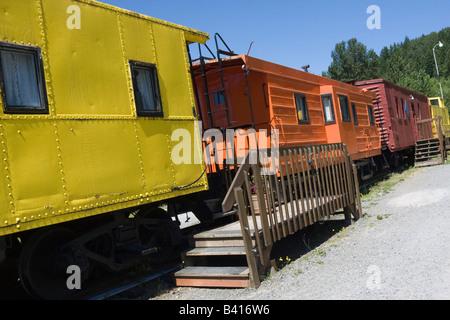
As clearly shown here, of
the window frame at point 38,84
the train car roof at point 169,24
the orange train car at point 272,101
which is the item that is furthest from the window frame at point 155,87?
the window frame at point 38,84

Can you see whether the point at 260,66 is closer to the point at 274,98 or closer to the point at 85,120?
the point at 274,98

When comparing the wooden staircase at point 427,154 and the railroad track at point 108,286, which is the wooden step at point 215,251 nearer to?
the railroad track at point 108,286

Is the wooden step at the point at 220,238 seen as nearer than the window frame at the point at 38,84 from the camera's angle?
No

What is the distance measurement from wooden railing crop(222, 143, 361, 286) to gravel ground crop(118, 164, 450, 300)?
397 millimetres

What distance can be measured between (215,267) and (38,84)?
9.94ft

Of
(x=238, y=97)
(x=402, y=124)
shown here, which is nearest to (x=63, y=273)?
(x=238, y=97)

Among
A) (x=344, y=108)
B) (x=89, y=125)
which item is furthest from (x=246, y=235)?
(x=344, y=108)

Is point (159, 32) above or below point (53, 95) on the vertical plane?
above

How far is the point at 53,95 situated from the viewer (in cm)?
460

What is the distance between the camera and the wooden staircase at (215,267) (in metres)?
5.10

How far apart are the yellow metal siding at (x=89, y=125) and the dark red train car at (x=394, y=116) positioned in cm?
1162

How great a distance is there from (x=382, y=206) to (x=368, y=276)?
5008mm
